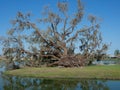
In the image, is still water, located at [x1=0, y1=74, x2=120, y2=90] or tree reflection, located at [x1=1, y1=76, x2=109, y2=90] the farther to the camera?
tree reflection, located at [x1=1, y1=76, x2=109, y2=90]

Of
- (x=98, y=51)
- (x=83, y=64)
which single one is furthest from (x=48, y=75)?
(x=98, y=51)

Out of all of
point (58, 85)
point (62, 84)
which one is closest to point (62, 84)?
point (62, 84)

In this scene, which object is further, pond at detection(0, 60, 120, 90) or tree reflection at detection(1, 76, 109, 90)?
tree reflection at detection(1, 76, 109, 90)

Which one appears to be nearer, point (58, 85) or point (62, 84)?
point (58, 85)

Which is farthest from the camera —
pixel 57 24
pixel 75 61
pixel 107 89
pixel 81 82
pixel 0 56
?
pixel 57 24

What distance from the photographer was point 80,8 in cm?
3894

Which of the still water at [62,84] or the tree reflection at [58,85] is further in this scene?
the tree reflection at [58,85]

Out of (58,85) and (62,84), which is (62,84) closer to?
(62,84)

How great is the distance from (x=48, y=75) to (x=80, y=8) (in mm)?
14344

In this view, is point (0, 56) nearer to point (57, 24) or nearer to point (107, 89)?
point (57, 24)

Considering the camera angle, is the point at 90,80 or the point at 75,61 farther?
the point at 75,61

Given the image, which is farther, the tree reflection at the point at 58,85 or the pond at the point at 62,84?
the tree reflection at the point at 58,85

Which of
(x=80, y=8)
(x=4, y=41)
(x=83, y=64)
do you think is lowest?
(x=83, y=64)

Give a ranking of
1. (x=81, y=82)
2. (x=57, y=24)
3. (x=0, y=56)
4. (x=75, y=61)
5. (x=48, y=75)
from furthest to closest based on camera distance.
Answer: (x=57, y=24)
(x=0, y=56)
(x=75, y=61)
(x=48, y=75)
(x=81, y=82)
